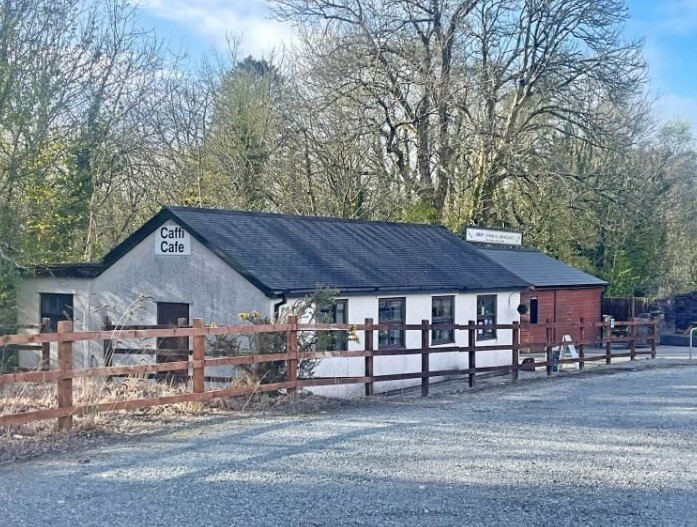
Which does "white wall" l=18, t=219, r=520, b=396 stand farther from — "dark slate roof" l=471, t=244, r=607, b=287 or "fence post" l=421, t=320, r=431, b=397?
"dark slate roof" l=471, t=244, r=607, b=287

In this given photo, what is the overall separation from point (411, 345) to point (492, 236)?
900 centimetres

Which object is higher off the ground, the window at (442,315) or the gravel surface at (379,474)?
the window at (442,315)

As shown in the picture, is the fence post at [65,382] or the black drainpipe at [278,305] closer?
the fence post at [65,382]

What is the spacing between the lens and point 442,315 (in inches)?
818

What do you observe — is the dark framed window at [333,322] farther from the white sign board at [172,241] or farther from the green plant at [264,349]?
the white sign board at [172,241]

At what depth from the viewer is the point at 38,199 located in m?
20.3

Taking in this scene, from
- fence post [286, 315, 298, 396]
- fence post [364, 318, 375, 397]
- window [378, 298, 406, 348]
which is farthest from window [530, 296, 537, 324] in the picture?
fence post [286, 315, 298, 396]

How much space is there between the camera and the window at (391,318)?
→ 19078mm

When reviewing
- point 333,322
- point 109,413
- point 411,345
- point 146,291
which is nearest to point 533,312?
point 411,345

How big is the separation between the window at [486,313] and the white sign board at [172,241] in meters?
8.39

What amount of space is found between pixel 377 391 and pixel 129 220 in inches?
565

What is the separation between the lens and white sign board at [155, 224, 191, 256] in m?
17.5

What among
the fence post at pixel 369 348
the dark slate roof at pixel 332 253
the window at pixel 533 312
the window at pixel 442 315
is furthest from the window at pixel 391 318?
the window at pixel 533 312

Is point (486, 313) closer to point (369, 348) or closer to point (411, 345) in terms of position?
point (411, 345)
